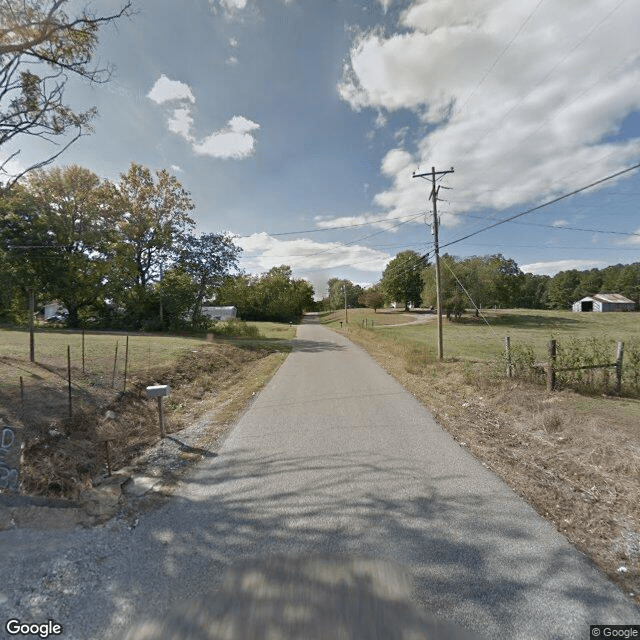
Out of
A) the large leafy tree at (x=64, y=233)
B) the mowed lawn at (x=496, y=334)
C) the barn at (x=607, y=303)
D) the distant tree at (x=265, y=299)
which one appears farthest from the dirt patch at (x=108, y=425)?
the barn at (x=607, y=303)

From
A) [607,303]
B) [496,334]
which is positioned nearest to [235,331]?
[496,334]

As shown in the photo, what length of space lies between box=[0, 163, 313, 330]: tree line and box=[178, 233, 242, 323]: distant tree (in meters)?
0.08

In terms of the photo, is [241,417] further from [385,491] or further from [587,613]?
[587,613]

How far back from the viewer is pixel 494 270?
45781 mm

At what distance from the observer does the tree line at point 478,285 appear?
41719mm

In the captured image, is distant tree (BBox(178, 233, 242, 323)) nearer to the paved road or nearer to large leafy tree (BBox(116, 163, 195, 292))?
large leafy tree (BBox(116, 163, 195, 292))

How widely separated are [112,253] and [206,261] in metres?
7.96

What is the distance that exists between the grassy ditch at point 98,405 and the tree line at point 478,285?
29.3 feet

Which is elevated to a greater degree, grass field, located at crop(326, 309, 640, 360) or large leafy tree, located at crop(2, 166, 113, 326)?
large leafy tree, located at crop(2, 166, 113, 326)

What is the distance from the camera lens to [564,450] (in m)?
4.93

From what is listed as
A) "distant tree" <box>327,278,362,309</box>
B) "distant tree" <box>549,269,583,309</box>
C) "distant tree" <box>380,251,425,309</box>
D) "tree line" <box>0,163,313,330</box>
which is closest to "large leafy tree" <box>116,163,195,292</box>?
"tree line" <box>0,163,313,330</box>

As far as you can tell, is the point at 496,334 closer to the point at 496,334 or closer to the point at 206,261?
the point at 496,334

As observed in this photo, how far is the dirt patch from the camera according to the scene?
4.32 meters

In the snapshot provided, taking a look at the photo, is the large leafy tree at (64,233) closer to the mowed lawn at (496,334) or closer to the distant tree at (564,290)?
the mowed lawn at (496,334)
